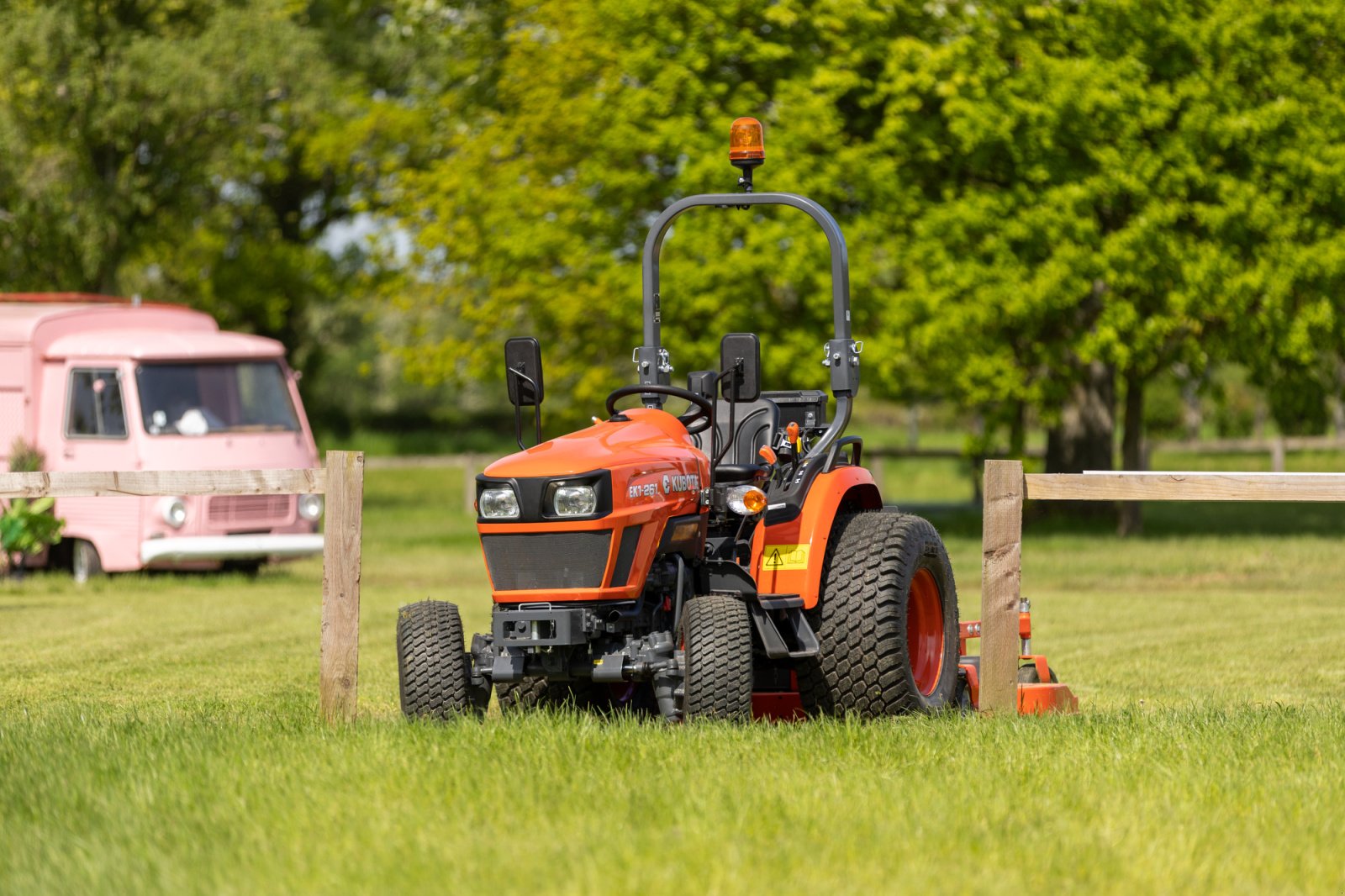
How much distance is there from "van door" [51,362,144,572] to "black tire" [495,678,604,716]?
33.7ft

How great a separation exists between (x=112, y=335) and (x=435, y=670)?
1214 centimetres

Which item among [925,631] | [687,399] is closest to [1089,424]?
[925,631]

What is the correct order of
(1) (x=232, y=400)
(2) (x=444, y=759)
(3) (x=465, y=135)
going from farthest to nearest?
(3) (x=465, y=135)
(1) (x=232, y=400)
(2) (x=444, y=759)

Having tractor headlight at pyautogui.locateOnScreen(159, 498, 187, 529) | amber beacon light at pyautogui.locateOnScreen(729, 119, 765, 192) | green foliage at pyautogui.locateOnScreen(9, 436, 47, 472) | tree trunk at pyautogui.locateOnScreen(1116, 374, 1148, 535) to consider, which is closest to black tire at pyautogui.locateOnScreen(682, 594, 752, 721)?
amber beacon light at pyautogui.locateOnScreen(729, 119, 765, 192)

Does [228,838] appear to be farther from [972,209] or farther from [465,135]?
[465,135]

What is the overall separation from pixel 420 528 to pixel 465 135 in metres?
6.18

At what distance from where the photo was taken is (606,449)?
726 cm

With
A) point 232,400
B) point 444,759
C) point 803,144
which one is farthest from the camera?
point 803,144

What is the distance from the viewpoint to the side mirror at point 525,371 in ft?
24.8

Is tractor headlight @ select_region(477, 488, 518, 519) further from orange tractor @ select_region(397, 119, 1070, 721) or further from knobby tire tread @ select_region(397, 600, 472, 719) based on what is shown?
knobby tire tread @ select_region(397, 600, 472, 719)

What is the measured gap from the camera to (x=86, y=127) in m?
28.8

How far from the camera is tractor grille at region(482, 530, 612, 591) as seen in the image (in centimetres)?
705

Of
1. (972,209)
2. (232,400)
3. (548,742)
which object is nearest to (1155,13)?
(972,209)

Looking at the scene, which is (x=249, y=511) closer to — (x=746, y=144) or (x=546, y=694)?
(x=546, y=694)
